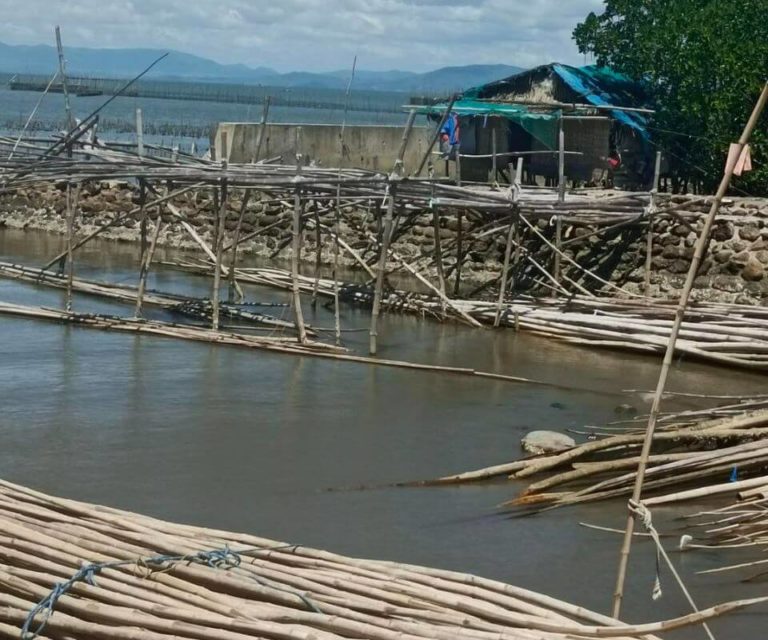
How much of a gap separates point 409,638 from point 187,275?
1242cm

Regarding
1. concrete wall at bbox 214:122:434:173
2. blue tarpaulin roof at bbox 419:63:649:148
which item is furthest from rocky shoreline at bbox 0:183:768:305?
blue tarpaulin roof at bbox 419:63:649:148

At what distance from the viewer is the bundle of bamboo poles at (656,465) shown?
7.27m

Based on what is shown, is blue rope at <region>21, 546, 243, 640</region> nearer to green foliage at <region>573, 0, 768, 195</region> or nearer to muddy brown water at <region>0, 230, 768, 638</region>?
muddy brown water at <region>0, 230, 768, 638</region>

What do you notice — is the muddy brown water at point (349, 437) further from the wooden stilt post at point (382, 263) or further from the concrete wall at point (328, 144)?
the concrete wall at point (328, 144)

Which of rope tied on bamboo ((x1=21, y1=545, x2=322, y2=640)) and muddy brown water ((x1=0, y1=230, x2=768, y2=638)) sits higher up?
rope tied on bamboo ((x1=21, y1=545, x2=322, y2=640))

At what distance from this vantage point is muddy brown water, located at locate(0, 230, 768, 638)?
7.21m

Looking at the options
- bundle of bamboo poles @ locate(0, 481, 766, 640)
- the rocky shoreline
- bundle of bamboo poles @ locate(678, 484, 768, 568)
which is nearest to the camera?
bundle of bamboo poles @ locate(0, 481, 766, 640)

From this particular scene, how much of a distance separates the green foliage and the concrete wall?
136 inches

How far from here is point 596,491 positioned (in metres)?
7.49

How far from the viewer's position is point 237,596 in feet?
17.1

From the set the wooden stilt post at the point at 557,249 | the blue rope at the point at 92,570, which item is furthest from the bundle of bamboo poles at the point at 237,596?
the wooden stilt post at the point at 557,249

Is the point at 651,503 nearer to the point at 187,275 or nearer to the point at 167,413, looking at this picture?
the point at 167,413

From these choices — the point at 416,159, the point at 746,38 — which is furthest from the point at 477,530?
the point at 416,159

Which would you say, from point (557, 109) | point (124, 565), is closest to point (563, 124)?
point (557, 109)
